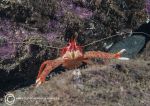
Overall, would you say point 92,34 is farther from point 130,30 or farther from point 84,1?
point 130,30

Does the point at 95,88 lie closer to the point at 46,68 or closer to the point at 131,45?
the point at 46,68

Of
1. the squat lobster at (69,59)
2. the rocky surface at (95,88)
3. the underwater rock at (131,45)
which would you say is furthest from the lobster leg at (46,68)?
the underwater rock at (131,45)

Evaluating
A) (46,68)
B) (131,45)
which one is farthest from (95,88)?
(131,45)

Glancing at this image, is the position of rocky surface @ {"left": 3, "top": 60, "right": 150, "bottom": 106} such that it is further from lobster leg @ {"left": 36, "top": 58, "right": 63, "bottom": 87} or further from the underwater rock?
the underwater rock

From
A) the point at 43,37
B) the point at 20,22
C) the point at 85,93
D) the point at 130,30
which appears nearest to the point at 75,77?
the point at 85,93

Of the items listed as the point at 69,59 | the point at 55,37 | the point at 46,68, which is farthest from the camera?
the point at 55,37

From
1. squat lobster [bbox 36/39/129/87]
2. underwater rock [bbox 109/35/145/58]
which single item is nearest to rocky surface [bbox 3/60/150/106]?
squat lobster [bbox 36/39/129/87]

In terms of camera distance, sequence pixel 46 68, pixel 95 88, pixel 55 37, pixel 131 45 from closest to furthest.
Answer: pixel 95 88 < pixel 46 68 < pixel 55 37 < pixel 131 45
